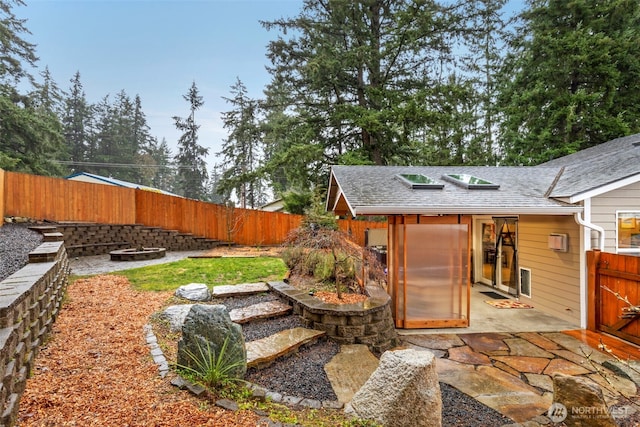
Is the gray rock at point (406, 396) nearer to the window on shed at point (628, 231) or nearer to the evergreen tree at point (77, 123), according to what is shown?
the window on shed at point (628, 231)

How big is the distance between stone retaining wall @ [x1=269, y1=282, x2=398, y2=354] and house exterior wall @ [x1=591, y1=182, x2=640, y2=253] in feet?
A: 12.9

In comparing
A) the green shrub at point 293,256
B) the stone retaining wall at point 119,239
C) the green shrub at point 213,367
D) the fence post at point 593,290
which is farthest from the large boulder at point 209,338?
the stone retaining wall at point 119,239

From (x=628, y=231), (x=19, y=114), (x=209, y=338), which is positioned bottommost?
(x=209, y=338)

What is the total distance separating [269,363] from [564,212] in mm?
5289

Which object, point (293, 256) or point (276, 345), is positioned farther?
point (293, 256)

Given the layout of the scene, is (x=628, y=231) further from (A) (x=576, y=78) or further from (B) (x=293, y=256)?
(A) (x=576, y=78)

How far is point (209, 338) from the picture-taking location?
291cm

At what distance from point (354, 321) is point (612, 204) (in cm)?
489

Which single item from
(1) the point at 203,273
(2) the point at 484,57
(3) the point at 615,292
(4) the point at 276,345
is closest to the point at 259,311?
(4) the point at 276,345

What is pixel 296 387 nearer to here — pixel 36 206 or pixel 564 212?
pixel 564 212

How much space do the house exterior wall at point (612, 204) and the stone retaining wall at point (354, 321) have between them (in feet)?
12.9

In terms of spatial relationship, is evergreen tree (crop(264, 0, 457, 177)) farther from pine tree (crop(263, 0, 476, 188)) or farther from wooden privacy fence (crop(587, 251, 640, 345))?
wooden privacy fence (crop(587, 251, 640, 345))

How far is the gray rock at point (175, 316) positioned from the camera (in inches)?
159

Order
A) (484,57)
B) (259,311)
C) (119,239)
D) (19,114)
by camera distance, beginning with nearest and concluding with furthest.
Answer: (259,311) → (119,239) → (19,114) → (484,57)
